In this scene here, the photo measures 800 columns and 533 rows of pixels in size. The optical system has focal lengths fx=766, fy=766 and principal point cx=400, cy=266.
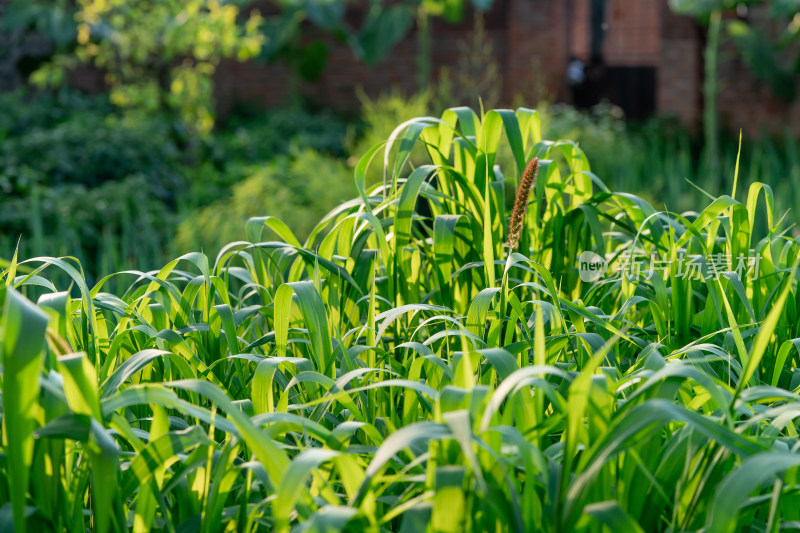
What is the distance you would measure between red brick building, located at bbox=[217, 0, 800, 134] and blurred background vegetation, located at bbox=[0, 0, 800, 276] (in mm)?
635

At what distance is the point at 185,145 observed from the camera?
6965 mm

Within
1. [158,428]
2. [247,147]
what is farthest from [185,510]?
[247,147]

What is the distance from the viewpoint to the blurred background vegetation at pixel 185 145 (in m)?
3.92

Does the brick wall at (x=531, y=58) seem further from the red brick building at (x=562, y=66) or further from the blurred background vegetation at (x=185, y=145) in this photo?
the blurred background vegetation at (x=185, y=145)

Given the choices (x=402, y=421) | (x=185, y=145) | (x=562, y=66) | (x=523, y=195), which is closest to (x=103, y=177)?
(x=185, y=145)

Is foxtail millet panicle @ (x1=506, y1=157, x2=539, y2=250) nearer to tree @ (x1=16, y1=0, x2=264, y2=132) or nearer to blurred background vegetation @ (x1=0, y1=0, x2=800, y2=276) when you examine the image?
blurred background vegetation @ (x1=0, y1=0, x2=800, y2=276)

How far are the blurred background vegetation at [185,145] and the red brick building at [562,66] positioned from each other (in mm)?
635

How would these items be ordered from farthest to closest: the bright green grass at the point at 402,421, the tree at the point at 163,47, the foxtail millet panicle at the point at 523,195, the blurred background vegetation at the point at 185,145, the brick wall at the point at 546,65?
the brick wall at the point at 546,65 → the tree at the point at 163,47 → the blurred background vegetation at the point at 185,145 → the foxtail millet panicle at the point at 523,195 → the bright green grass at the point at 402,421

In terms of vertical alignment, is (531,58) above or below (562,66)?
above

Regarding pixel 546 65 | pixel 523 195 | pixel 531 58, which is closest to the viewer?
pixel 523 195

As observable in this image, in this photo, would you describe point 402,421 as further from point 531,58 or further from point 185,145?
point 531,58

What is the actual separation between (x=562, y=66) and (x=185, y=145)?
566cm

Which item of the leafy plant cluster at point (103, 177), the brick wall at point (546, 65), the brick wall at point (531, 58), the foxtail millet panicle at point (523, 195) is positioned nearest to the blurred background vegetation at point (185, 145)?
the leafy plant cluster at point (103, 177)

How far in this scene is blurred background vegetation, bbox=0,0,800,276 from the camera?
12.8ft
